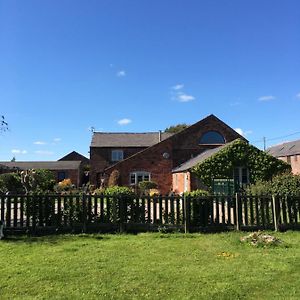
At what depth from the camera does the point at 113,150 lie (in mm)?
47438

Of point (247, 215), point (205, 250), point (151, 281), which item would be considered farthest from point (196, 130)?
point (151, 281)

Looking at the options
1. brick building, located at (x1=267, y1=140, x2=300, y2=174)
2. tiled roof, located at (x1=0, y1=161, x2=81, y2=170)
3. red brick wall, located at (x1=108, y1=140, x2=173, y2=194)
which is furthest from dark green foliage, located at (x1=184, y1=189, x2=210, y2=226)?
brick building, located at (x1=267, y1=140, x2=300, y2=174)

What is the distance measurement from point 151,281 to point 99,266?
4.59ft

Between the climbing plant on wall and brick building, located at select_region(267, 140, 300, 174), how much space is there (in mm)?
34469

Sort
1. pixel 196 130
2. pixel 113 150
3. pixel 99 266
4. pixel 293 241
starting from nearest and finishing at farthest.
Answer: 1. pixel 99 266
2. pixel 293 241
3. pixel 196 130
4. pixel 113 150

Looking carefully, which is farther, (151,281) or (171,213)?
(171,213)

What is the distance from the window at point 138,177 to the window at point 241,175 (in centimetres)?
1136

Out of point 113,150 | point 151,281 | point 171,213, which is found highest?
point 113,150

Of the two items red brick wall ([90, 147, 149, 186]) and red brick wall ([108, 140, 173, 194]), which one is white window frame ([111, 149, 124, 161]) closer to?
red brick wall ([90, 147, 149, 186])

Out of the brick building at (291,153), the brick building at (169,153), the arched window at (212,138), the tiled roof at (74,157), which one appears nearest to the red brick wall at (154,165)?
the brick building at (169,153)

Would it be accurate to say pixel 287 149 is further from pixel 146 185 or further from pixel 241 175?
pixel 241 175

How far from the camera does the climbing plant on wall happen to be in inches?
1200

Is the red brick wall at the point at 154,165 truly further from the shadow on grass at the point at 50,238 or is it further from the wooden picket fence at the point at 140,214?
the shadow on grass at the point at 50,238

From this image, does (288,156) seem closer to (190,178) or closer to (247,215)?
(190,178)
